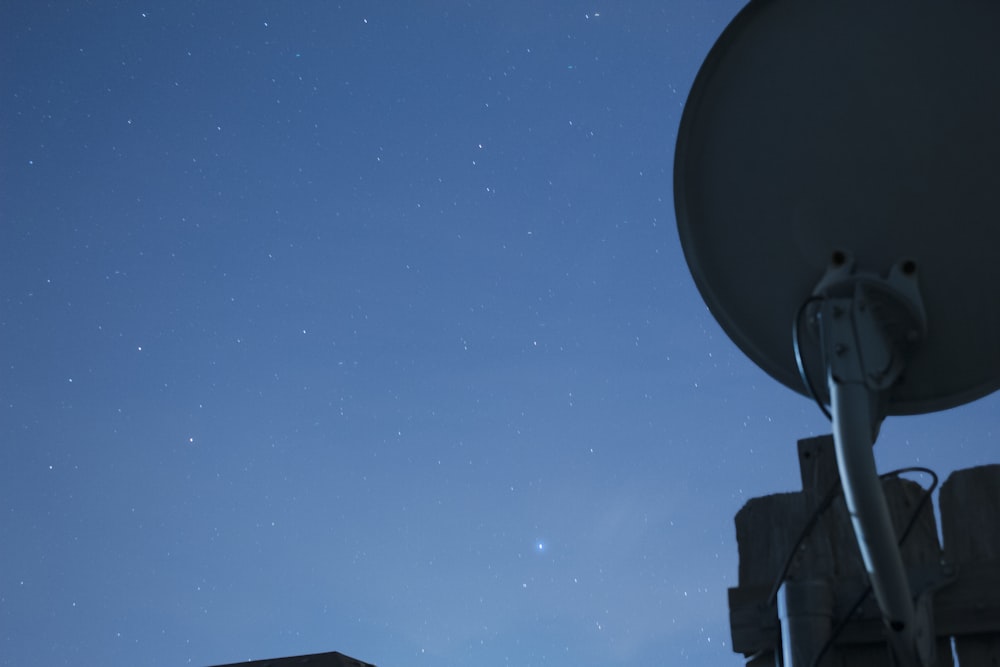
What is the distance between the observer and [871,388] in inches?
81.4

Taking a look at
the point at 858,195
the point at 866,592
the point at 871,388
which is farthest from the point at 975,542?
the point at 858,195

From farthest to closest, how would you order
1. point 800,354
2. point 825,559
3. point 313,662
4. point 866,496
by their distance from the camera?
1. point 313,662
2. point 825,559
3. point 800,354
4. point 866,496

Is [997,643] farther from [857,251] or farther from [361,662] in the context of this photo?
[361,662]

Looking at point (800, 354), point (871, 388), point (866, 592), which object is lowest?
point (866, 592)

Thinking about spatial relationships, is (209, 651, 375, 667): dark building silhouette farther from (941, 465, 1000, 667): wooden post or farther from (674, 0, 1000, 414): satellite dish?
(941, 465, 1000, 667): wooden post

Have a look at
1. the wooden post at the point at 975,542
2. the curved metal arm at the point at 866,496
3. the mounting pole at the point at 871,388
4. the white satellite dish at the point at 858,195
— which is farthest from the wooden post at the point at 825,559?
the curved metal arm at the point at 866,496

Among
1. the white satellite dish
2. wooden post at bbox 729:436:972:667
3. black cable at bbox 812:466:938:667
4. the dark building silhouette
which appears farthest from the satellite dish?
the dark building silhouette

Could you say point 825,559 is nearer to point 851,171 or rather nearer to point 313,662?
point 851,171

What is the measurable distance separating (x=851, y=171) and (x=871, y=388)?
552 millimetres

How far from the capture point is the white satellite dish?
219 centimetres

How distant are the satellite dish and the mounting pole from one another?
0.30 feet

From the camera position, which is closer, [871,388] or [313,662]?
[871,388]

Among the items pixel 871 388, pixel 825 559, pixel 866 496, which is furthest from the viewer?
pixel 825 559

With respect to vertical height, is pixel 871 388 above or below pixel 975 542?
above
